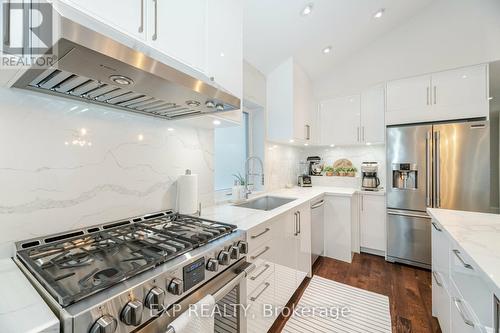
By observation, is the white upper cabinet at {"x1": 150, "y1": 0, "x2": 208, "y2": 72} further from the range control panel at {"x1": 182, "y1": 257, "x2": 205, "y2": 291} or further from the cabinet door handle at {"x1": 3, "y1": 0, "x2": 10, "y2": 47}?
the range control panel at {"x1": 182, "y1": 257, "x2": 205, "y2": 291}

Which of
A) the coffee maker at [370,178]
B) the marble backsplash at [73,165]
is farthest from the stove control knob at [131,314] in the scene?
the coffee maker at [370,178]

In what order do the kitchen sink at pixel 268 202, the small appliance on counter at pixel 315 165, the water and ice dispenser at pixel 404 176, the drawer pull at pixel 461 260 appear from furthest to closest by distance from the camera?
the small appliance on counter at pixel 315 165
the water and ice dispenser at pixel 404 176
the kitchen sink at pixel 268 202
the drawer pull at pixel 461 260

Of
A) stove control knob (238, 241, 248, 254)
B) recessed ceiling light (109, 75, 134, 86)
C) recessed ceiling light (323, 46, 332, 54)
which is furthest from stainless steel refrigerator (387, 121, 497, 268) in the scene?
recessed ceiling light (109, 75, 134, 86)

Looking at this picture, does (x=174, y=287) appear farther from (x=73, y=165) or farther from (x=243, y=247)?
(x=73, y=165)

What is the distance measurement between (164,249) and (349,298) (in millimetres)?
1944

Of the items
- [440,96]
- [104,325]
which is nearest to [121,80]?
[104,325]

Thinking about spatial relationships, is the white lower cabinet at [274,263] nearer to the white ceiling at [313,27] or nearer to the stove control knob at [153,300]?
the stove control knob at [153,300]

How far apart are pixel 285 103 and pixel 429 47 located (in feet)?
6.36

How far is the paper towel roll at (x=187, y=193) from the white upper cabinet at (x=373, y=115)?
2.65 metres

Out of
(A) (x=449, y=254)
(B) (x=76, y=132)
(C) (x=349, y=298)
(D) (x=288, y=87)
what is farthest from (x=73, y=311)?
(D) (x=288, y=87)

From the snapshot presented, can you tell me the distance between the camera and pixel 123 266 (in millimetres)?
771

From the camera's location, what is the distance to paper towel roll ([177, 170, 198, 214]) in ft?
4.91

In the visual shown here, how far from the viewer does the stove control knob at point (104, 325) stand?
1.81ft

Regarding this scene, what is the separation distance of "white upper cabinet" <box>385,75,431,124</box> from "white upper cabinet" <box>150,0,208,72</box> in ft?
8.76
